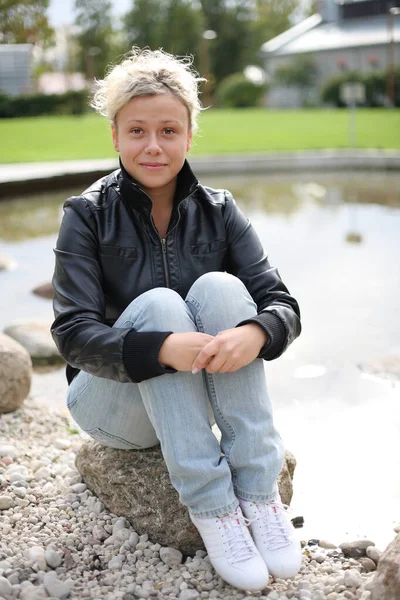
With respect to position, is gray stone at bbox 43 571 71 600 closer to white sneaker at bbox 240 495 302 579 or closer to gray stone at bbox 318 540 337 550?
white sneaker at bbox 240 495 302 579

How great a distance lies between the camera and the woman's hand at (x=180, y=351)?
1.65m

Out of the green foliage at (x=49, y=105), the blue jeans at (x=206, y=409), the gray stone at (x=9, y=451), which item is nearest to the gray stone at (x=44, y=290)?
the gray stone at (x=9, y=451)

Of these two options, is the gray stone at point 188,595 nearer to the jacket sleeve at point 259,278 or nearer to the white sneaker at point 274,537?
the white sneaker at point 274,537

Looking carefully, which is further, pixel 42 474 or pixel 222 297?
pixel 42 474

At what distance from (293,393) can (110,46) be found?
40.8m

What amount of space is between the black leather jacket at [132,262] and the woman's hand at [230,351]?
52 millimetres

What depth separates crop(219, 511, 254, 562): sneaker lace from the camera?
5.52ft

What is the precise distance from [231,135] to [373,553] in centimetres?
1327

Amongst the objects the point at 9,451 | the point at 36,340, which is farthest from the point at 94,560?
the point at 36,340

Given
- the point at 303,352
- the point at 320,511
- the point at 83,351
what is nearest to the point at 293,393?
the point at 303,352

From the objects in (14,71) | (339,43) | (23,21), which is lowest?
(14,71)

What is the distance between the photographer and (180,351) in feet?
5.41

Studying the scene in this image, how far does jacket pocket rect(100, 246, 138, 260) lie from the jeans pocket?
44 centimetres

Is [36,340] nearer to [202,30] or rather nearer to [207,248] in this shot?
[207,248]
